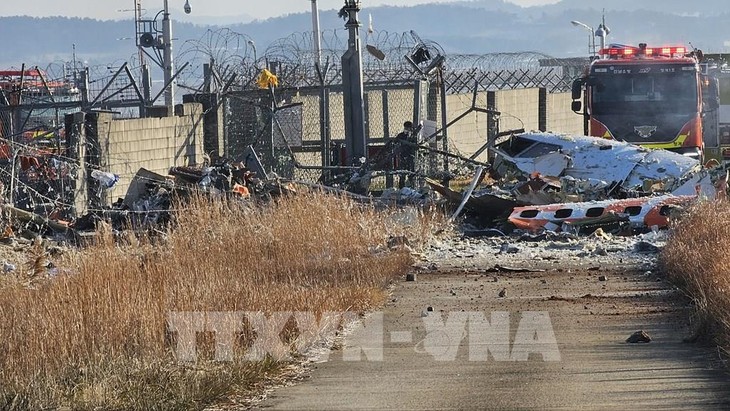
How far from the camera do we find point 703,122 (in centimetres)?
2720

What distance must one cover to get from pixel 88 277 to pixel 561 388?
12.0ft

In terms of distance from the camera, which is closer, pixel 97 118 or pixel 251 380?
pixel 251 380

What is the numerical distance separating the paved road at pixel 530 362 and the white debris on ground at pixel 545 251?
2.32 m

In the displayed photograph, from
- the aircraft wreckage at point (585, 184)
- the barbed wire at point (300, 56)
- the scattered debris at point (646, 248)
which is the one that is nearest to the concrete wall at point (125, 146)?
the barbed wire at point (300, 56)

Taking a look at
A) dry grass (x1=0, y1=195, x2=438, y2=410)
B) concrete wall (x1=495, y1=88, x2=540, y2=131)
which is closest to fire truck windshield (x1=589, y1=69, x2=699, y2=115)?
concrete wall (x1=495, y1=88, x2=540, y2=131)

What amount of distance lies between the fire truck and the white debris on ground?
8.89 metres

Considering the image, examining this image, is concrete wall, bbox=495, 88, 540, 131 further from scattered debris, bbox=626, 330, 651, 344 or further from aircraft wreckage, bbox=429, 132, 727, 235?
scattered debris, bbox=626, 330, 651, 344

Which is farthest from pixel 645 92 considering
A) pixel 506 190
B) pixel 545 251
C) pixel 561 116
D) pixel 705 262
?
pixel 705 262

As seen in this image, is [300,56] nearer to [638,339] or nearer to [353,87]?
[353,87]

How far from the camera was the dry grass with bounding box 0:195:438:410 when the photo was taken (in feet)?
27.1

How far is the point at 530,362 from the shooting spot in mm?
9078

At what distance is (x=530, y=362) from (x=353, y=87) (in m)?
12.9

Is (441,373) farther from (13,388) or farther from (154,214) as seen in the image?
(154,214)

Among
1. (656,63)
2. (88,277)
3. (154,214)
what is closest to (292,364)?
(88,277)
